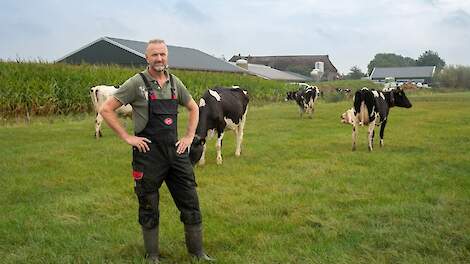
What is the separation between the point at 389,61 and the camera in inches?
5571

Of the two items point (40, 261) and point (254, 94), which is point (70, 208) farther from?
point (254, 94)

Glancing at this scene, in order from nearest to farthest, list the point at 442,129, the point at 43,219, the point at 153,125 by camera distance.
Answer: the point at 153,125 < the point at 43,219 < the point at 442,129

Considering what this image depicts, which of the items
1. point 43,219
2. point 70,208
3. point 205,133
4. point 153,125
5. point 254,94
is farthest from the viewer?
point 254,94

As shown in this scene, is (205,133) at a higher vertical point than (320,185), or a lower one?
higher

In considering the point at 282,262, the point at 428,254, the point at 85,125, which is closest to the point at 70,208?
the point at 282,262

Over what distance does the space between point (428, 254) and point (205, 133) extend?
5.22m

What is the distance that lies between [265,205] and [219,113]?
340cm

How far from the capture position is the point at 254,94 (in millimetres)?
38281

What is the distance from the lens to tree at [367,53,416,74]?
135 meters

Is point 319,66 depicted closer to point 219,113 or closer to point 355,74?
point 355,74

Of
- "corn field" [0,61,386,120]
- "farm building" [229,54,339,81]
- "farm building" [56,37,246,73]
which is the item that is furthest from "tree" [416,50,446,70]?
"corn field" [0,61,386,120]

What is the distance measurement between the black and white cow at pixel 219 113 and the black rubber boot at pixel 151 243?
4.15 meters

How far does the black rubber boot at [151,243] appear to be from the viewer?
5.09 metres

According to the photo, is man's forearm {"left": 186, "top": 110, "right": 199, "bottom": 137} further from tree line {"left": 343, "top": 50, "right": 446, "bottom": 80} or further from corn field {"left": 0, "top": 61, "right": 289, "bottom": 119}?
tree line {"left": 343, "top": 50, "right": 446, "bottom": 80}
